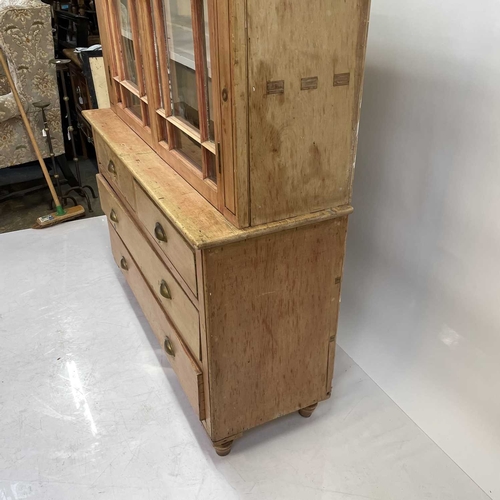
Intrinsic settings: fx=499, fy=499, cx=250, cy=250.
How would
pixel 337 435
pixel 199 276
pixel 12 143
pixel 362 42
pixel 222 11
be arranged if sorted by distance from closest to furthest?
pixel 222 11 → pixel 362 42 → pixel 199 276 → pixel 337 435 → pixel 12 143

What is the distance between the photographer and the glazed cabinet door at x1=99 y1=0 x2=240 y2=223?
115cm

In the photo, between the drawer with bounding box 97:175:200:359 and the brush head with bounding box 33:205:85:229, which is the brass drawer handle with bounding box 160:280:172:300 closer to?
the drawer with bounding box 97:175:200:359

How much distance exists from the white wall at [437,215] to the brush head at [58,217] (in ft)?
6.48

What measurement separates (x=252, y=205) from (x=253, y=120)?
206 mm

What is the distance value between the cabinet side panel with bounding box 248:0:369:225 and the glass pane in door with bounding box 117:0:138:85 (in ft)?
2.56

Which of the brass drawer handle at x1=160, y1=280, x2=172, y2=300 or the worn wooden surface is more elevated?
the worn wooden surface

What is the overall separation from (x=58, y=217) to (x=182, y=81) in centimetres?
195

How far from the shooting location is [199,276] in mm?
1291

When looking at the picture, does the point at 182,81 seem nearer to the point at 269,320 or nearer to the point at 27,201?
the point at 269,320

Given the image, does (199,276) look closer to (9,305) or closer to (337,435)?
(337,435)

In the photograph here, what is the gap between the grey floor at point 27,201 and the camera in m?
3.25

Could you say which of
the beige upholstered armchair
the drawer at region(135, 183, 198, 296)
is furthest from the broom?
the drawer at region(135, 183, 198, 296)

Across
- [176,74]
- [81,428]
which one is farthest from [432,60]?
[81,428]

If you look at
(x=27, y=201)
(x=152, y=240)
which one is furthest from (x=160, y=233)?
(x=27, y=201)
